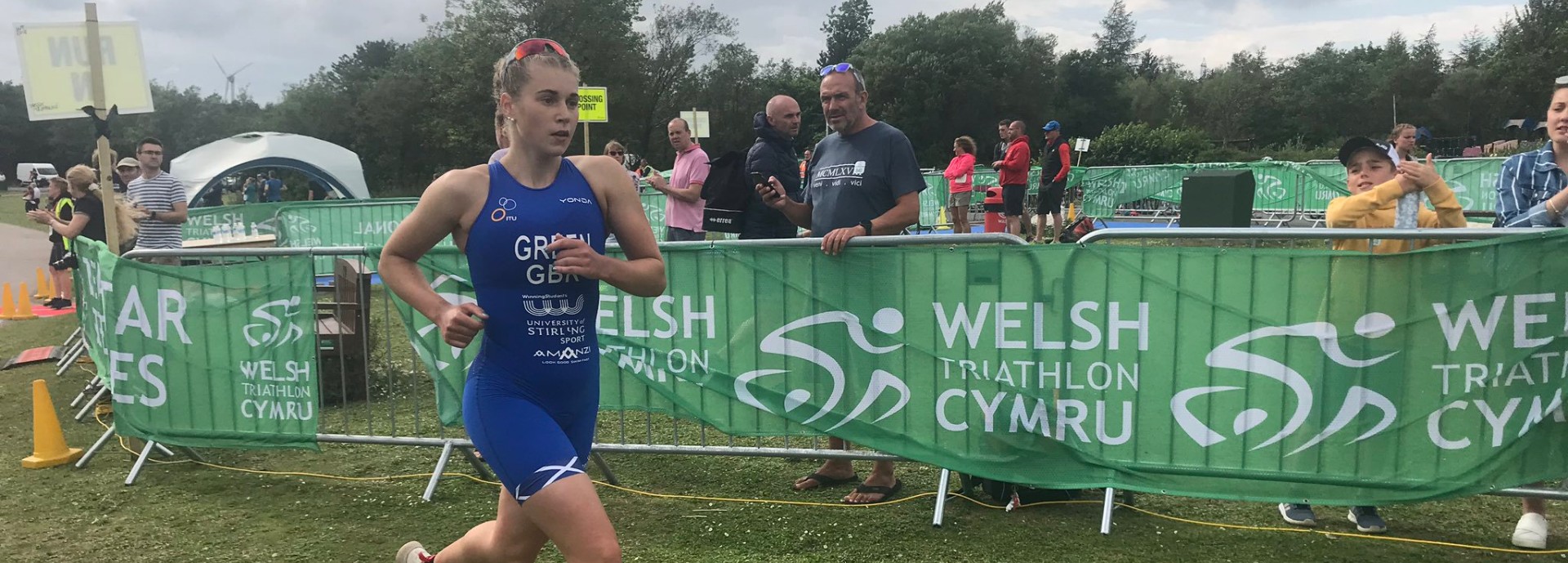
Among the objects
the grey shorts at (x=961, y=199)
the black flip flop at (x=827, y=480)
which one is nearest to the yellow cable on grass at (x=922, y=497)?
the black flip flop at (x=827, y=480)

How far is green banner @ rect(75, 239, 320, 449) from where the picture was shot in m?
5.24

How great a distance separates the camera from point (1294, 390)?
392 centimetres

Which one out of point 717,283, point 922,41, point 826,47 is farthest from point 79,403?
point 826,47

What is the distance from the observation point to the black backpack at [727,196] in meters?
6.29

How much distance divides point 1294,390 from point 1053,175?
1153cm

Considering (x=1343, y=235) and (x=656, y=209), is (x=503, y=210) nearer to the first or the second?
(x=1343, y=235)

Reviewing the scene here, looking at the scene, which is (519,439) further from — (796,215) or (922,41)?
(922,41)

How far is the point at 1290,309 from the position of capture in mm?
3877

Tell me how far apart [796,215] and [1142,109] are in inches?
3049

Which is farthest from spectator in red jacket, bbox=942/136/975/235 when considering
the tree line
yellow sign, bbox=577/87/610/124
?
the tree line

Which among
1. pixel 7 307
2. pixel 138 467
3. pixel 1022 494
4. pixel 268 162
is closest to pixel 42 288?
pixel 7 307

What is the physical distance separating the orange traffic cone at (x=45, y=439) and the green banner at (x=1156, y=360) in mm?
3969

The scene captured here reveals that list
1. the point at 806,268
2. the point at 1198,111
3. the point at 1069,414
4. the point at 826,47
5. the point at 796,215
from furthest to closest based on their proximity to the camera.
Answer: the point at 826,47, the point at 1198,111, the point at 796,215, the point at 806,268, the point at 1069,414

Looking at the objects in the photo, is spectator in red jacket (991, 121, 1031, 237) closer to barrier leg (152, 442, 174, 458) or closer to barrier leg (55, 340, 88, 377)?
barrier leg (152, 442, 174, 458)
